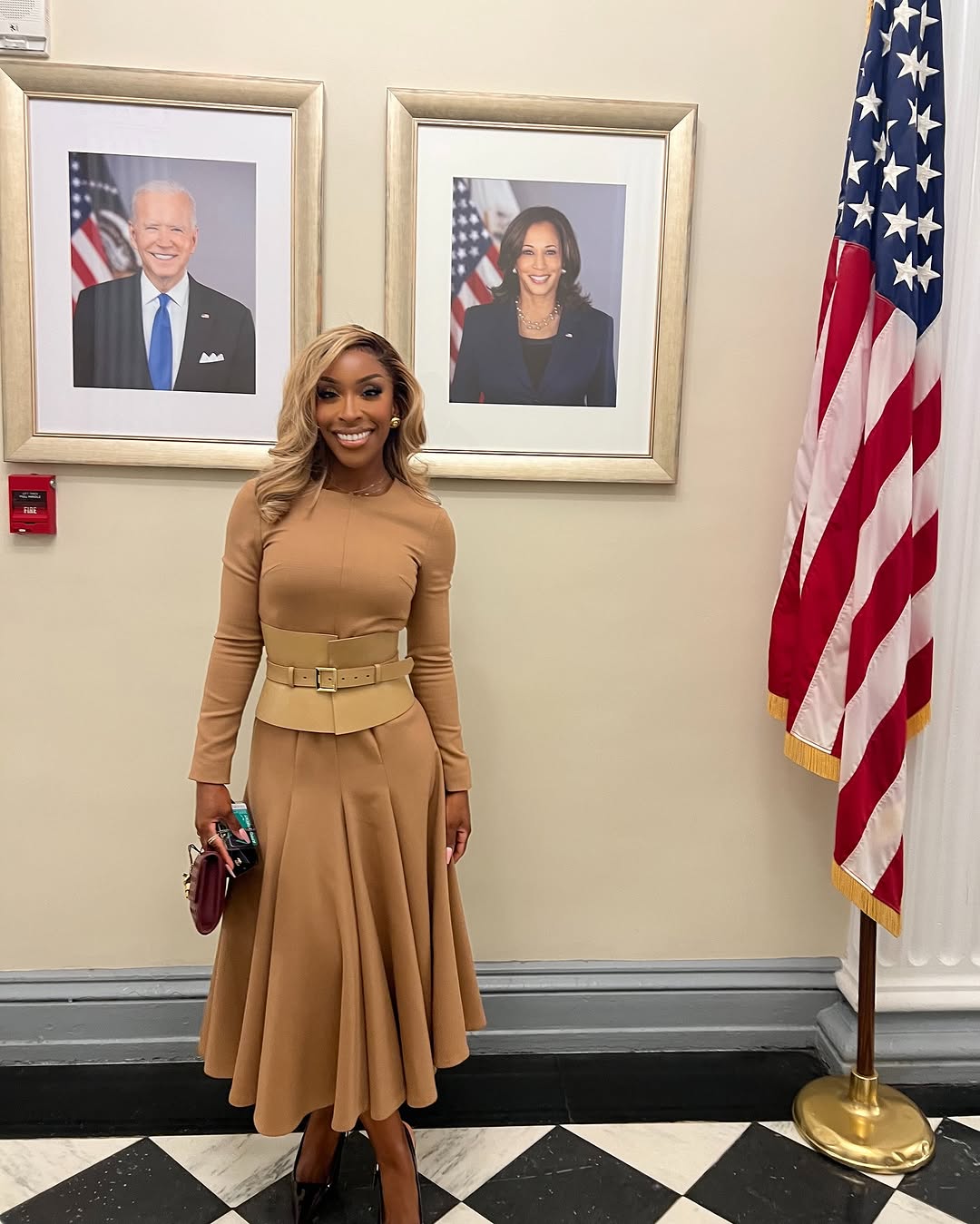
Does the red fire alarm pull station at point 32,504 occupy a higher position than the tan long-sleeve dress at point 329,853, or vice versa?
the red fire alarm pull station at point 32,504

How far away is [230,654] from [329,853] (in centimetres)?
40

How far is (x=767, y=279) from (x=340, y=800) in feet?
5.03

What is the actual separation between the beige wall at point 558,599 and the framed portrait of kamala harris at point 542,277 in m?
0.06

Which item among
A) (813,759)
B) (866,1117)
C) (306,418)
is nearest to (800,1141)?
(866,1117)

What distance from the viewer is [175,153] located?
1.99 meters

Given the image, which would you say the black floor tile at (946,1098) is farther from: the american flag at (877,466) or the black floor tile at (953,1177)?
the american flag at (877,466)

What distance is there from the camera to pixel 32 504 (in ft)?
6.77

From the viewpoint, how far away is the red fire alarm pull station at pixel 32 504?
2055mm

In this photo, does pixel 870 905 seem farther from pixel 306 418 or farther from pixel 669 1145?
pixel 306 418

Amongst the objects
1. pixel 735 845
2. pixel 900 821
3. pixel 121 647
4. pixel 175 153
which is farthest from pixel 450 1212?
pixel 175 153

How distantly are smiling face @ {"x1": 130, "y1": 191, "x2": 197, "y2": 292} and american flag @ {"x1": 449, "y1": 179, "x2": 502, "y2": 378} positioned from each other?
22.8 inches

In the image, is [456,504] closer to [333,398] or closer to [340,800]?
[333,398]

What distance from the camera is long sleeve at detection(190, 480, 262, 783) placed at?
5.41 feet

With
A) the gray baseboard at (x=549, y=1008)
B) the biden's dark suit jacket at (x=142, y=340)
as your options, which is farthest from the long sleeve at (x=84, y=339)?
the gray baseboard at (x=549, y=1008)
